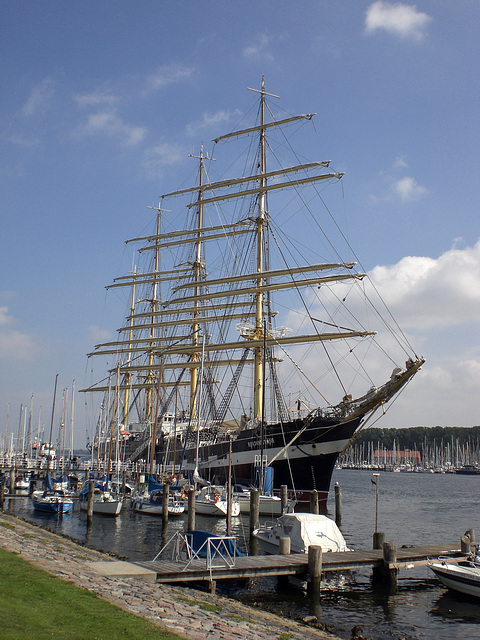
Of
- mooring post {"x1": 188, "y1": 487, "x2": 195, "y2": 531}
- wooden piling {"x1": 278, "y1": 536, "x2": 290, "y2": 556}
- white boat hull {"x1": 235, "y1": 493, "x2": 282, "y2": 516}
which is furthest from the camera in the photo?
white boat hull {"x1": 235, "y1": 493, "x2": 282, "y2": 516}

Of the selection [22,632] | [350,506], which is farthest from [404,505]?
[22,632]

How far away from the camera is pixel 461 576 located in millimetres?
19625

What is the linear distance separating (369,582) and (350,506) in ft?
118

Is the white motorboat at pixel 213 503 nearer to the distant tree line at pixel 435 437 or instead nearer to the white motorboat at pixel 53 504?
the white motorboat at pixel 53 504

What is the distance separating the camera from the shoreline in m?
12.7

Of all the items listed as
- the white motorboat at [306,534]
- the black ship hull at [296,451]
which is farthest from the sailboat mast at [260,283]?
the white motorboat at [306,534]

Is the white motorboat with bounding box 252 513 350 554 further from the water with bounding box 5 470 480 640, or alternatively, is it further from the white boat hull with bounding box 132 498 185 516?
the white boat hull with bounding box 132 498 185 516

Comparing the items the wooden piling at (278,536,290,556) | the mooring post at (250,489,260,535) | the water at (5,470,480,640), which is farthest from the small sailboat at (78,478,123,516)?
the wooden piling at (278,536,290,556)

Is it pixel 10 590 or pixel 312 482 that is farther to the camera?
pixel 312 482

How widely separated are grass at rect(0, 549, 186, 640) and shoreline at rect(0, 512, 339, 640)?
25.1 inches

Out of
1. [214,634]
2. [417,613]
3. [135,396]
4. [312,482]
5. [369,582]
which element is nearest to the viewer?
[214,634]

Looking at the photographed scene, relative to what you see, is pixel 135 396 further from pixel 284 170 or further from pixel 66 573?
pixel 66 573

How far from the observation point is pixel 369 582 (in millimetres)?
22047

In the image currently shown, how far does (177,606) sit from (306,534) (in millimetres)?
10030
